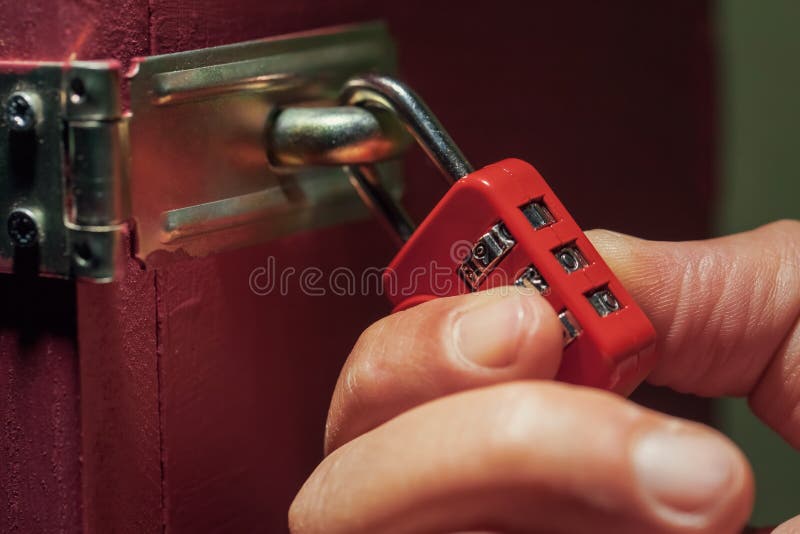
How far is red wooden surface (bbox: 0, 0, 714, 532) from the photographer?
40 centimetres

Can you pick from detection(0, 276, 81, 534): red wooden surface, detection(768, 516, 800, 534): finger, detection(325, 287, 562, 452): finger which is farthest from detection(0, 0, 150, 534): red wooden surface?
detection(768, 516, 800, 534): finger

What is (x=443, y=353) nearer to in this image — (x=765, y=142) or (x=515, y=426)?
(x=515, y=426)

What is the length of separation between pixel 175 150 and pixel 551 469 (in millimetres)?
212

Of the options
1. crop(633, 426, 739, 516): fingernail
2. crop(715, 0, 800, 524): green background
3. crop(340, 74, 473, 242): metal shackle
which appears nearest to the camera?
crop(633, 426, 739, 516): fingernail

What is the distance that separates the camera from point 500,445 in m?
0.35

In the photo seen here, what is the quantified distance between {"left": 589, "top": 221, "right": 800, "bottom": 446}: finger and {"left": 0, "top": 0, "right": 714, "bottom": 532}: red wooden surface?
0.58ft

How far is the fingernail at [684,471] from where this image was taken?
0.33 m

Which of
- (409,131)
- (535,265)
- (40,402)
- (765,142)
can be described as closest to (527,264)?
(535,265)

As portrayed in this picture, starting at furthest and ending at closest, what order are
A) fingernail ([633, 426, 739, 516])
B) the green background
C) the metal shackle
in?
the green background → the metal shackle → fingernail ([633, 426, 739, 516])

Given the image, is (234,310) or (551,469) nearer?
(551,469)

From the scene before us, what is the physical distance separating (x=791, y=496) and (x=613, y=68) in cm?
75

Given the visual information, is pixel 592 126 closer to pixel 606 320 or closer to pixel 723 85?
pixel 723 85

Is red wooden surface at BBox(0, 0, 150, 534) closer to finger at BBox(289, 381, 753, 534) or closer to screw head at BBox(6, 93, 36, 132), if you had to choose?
screw head at BBox(6, 93, 36, 132)

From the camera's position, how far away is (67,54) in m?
0.38
